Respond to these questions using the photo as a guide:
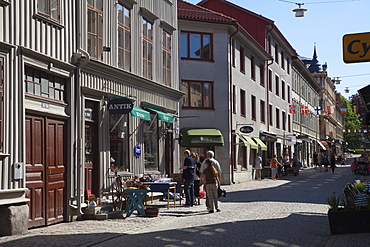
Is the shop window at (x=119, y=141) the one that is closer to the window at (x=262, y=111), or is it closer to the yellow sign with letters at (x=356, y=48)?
the yellow sign with letters at (x=356, y=48)

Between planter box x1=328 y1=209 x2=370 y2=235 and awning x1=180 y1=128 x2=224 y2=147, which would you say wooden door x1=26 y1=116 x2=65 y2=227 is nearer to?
planter box x1=328 y1=209 x2=370 y2=235

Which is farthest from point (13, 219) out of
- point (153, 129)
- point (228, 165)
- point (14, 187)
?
point (228, 165)

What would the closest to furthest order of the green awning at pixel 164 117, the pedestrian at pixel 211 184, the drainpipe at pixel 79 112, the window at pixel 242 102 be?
the drainpipe at pixel 79 112 < the pedestrian at pixel 211 184 < the green awning at pixel 164 117 < the window at pixel 242 102

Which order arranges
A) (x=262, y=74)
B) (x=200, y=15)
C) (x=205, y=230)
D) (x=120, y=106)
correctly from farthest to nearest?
1. (x=262, y=74)
2. (x=200, y=15)
3. (x=120, y=106)
4. (x=205, y=230)

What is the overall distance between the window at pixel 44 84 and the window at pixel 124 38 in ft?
12.0

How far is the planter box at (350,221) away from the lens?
1000 centimetres

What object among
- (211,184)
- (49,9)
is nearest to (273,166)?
(211,184)

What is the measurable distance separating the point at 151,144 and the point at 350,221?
34.1 feet

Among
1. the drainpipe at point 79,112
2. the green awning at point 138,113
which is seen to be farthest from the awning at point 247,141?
the drainpipe at point 79,112

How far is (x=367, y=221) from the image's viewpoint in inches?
393

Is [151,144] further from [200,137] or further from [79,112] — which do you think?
[200,137]

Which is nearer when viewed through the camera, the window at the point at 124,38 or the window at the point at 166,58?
the window at the point at 124,38

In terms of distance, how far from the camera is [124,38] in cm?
1733

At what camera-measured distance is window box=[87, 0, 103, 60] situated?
15.1 meters
